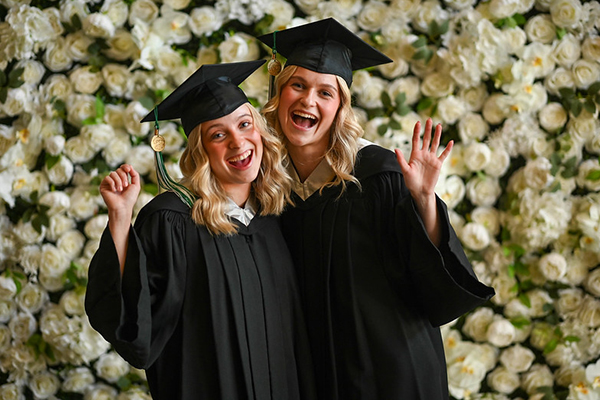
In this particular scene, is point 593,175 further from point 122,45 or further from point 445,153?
point 122,45

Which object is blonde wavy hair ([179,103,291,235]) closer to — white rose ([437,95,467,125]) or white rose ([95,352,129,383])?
white rose ([437,95,467,125])

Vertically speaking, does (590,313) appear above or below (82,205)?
below

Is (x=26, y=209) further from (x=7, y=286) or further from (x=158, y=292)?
(x=158, y=292)

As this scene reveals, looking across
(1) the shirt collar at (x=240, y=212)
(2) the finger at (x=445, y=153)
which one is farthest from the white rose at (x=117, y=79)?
(2) the finger at (x=445, y=153)

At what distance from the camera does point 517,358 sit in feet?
10.9

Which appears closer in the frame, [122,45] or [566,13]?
[566,13]

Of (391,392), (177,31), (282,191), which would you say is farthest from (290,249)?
(177,31)

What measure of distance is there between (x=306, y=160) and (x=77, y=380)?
2122 mm

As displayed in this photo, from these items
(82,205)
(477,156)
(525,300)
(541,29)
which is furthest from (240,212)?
(541,29)

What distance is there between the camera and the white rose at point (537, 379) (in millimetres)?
3330

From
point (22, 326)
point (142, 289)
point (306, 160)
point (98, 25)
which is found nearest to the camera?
point (142, 289)

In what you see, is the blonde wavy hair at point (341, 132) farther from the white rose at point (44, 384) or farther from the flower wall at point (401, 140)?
the white rose at point (44, 384)

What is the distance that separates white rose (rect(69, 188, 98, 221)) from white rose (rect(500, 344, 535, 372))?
2.59 metres

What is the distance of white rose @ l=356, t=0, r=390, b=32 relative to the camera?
10.7 ft
